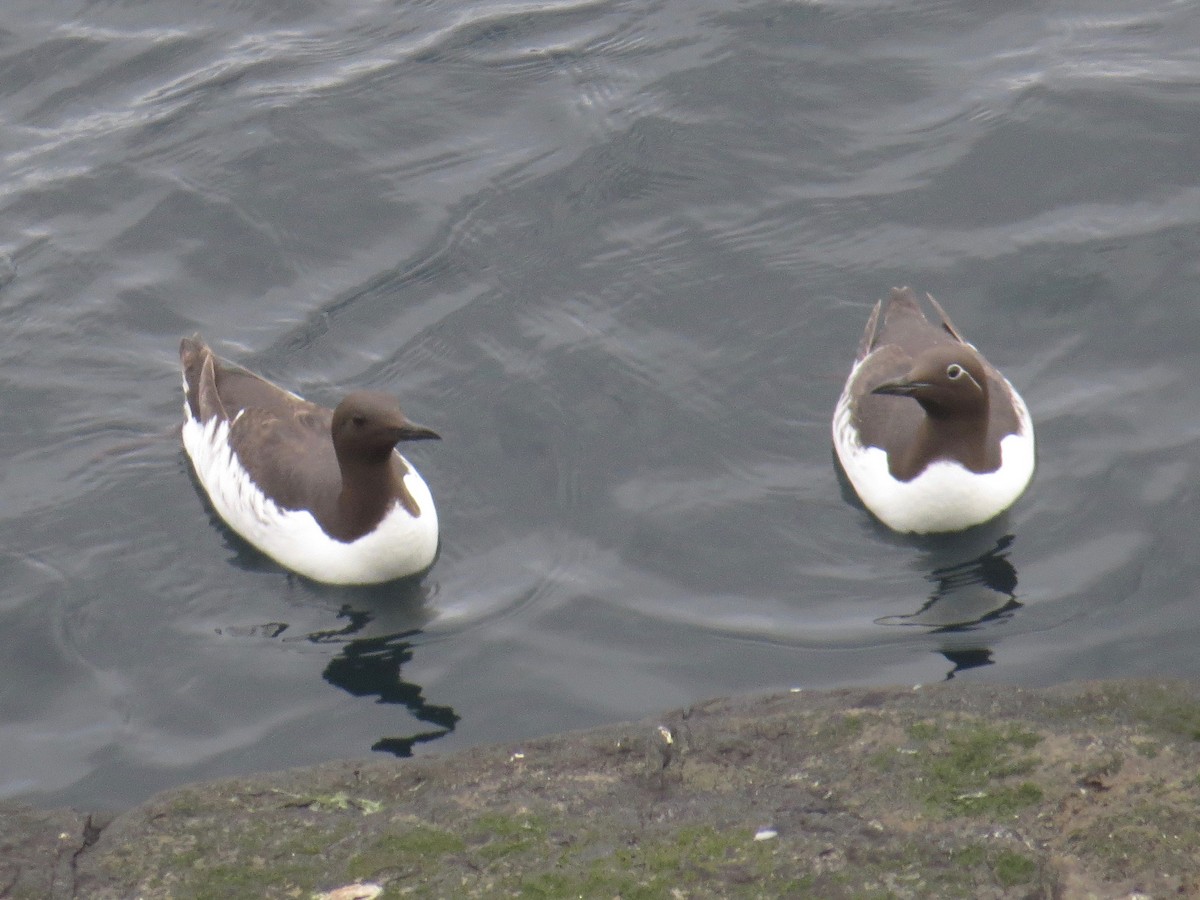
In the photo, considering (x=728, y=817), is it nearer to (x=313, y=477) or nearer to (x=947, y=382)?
(x=947, y=382)

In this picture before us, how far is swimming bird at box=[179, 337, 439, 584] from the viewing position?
945 cm

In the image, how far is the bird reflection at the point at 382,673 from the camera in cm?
845

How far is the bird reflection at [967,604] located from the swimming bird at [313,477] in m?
2.79

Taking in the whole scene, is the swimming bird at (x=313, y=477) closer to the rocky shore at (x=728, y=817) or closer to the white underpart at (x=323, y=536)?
the white underpart at (x=323, y=536)

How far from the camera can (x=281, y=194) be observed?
13078 millimetres

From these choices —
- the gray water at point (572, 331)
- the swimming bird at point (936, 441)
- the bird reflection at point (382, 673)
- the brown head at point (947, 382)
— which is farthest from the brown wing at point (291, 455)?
the brown head at point (947, 382)

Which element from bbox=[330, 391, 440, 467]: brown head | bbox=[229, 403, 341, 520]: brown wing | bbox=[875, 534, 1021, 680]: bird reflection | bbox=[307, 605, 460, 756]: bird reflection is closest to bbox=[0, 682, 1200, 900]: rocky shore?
bbox=[307, 605, 460, 756]: bird reflection

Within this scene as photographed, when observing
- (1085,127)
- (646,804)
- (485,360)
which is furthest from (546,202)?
(646,804)

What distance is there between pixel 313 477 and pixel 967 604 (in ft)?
12.7

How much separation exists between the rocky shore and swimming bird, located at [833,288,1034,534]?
2770mm

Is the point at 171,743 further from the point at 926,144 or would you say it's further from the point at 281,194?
the point at 926,144

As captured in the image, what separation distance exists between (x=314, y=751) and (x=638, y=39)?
25.4 feet

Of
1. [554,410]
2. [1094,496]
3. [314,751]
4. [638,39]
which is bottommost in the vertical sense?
[314,751]

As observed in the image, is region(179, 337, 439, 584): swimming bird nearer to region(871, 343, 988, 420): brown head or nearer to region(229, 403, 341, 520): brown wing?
region(229, 403, 341, 520): brown wing
